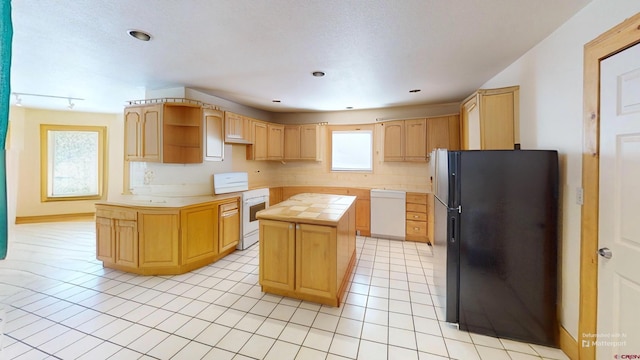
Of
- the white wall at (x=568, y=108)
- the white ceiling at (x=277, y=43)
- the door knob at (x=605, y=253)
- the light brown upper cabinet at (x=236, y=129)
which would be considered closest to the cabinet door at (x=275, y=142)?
the light brown upper cabinet at (x=236, y=129)

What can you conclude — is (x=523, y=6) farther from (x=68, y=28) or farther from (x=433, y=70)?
(x=68, y=28)

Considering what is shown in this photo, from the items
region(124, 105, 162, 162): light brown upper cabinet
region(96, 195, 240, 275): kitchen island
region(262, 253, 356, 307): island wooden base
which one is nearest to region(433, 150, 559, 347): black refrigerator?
region(262, 253, 356, 307): island wooden base

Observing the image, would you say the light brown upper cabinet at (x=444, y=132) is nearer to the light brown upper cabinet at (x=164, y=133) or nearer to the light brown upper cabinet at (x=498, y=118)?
the light brown upper cabinet at (x=498, y=118)

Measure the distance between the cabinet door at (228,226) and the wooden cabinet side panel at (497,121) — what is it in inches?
131

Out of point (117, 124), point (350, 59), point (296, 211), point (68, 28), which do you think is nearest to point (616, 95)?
point (350, 59)

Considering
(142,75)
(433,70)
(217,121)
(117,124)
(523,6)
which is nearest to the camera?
(523,6)

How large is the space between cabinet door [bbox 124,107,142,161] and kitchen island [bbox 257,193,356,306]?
91.9 inches

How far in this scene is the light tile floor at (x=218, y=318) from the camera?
1.74 meters

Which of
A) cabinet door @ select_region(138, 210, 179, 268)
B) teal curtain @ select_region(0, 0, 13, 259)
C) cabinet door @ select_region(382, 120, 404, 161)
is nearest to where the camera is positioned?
teal curtain @ select_region(0, 0, 13, 259)

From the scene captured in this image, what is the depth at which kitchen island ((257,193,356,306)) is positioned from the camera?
7.33 feet

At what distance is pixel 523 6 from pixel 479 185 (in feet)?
4.15

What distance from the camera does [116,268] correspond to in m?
3.05

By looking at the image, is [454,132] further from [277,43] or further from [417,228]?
[277,43]

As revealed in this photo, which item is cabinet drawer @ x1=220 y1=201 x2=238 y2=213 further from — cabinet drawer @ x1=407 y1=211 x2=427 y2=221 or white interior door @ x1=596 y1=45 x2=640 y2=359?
white interior door @ x1=596 y1=45 x2=640 y2=359
